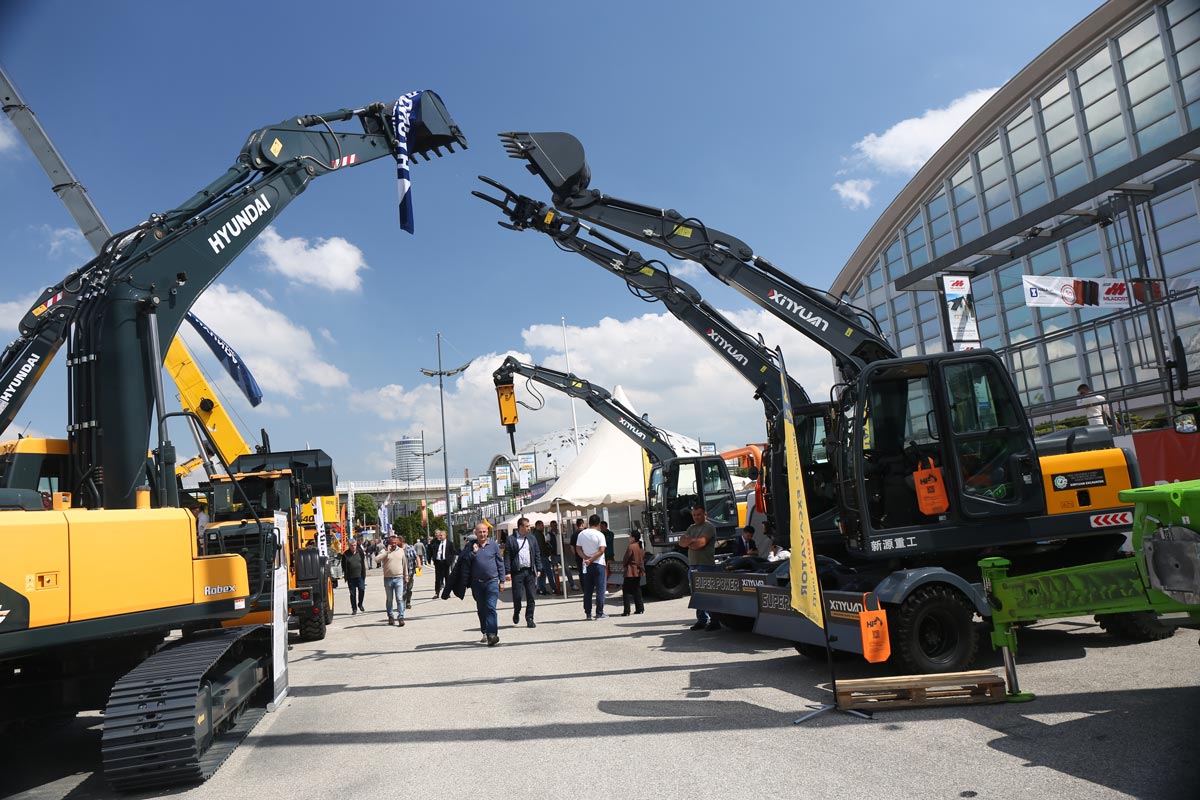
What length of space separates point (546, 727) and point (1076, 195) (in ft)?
38.4

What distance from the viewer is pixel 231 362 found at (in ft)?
56.6

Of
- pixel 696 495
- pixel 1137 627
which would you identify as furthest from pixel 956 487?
pixel 696 495

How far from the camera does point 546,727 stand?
20.9ft

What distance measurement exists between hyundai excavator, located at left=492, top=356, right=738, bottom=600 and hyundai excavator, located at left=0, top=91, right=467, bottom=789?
902 cm

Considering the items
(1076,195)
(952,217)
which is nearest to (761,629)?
(1076,195)

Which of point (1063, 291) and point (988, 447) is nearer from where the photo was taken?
point (988, 447)

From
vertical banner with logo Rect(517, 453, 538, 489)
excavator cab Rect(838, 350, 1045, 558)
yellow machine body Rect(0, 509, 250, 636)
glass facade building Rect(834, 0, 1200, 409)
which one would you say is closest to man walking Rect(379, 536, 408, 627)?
yellow machine body Rect(0, 509, 250, 636)

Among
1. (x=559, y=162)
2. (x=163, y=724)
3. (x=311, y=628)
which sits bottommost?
(x=311, y=628)

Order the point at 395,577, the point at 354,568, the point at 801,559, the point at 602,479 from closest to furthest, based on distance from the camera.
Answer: the point at 801,559 → the point at 395,577 → the point at 354,568 → the point at 602,479

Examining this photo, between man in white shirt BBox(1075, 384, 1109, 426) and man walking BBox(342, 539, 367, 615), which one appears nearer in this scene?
man in white shirt BBox(1075, 384, 1109, 426)

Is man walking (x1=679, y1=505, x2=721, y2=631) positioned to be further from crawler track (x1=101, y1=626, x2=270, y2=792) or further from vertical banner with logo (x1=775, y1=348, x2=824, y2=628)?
crawler track (x1=101, y1=626, x2=270, y2=792)

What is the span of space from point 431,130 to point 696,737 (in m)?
8.21

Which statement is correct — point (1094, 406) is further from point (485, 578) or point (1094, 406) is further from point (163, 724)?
point (163, 724)

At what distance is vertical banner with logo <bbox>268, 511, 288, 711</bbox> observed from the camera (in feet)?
23.9
